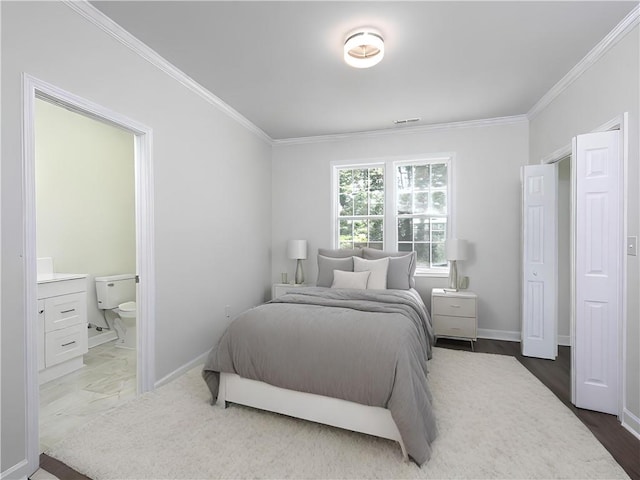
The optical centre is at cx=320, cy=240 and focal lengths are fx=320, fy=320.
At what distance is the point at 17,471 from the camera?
1.69 m

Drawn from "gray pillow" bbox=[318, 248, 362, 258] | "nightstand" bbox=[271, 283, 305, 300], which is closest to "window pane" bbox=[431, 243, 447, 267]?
"gray pillow" bbox=[318, 248, 362, 258]

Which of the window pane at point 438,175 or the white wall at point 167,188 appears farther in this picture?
the window pane at point 438,175

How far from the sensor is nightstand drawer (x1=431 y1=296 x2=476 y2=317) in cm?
373

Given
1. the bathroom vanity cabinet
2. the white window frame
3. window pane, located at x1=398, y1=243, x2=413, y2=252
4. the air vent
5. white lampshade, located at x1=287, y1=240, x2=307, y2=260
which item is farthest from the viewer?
white lampshade, located at x1=287, y1=240, x2=307, y2=260

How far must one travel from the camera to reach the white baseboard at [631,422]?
204 centimetres

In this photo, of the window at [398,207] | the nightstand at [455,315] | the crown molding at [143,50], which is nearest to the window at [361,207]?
the window at [398,207]

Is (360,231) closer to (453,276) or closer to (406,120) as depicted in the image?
(453,276)

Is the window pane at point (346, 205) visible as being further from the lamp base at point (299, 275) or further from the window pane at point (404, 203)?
the lamp base at point (299, 275)

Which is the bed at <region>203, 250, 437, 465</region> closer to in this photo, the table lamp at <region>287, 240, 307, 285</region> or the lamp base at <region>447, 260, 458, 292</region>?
the lamp base at <region>447, 260, 458, 292</region>

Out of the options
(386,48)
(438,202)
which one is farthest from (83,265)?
(438,202)

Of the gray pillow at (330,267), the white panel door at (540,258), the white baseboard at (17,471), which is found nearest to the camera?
the white baseboard at (17,471)

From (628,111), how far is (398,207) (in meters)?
2.60

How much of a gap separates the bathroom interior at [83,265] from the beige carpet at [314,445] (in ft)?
1.63

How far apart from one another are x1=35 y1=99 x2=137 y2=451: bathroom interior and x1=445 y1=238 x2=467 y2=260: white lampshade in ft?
11.8
